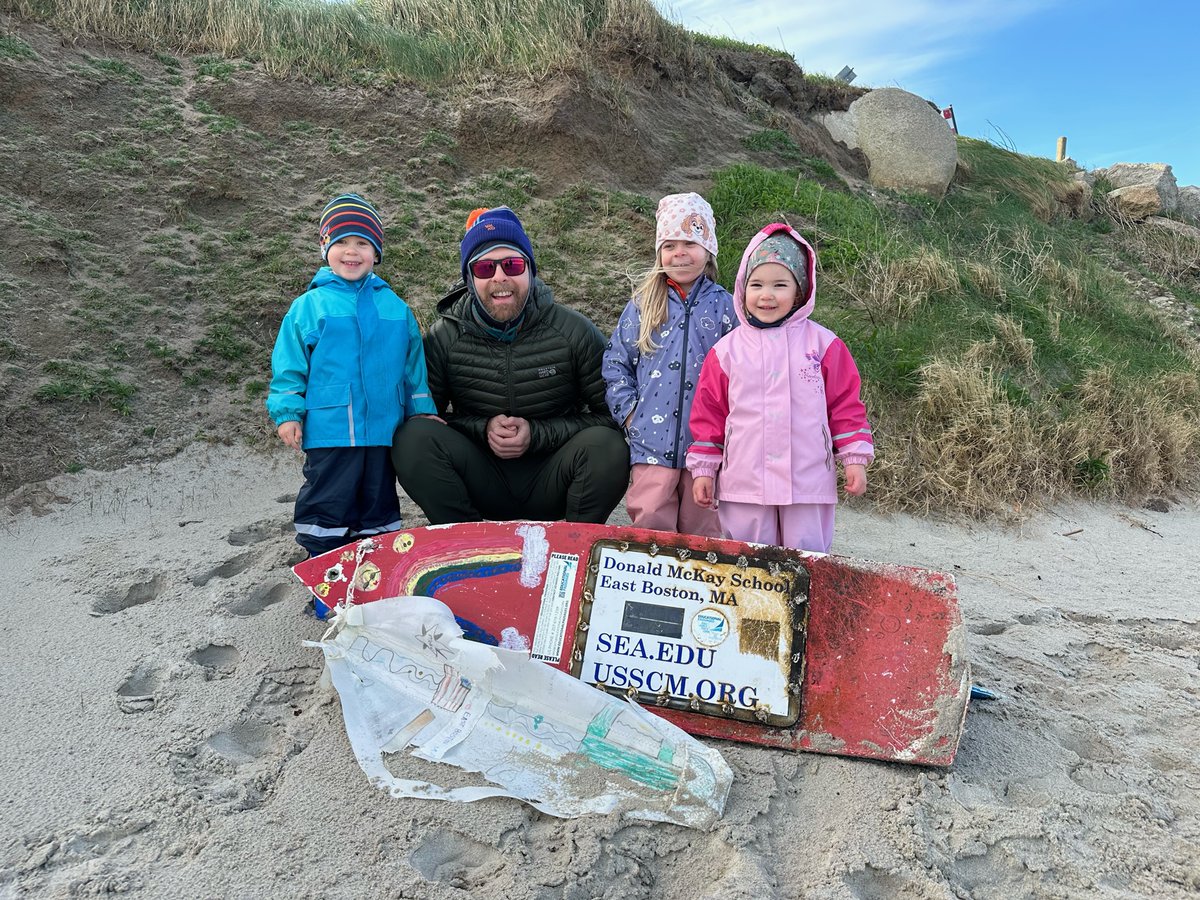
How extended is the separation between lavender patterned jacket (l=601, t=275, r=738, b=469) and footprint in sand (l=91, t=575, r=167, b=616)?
1.94 m

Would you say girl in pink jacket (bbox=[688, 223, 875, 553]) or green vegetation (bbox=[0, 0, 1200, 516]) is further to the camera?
green vegetation (bbox=[0, 0, 1200, 516])

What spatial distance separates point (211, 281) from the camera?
5180 millimetres

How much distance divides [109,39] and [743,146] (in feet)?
18.7

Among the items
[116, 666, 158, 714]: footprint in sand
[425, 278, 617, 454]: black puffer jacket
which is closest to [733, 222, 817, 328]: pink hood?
[425, 278, 617, 454]: black puffer jacket

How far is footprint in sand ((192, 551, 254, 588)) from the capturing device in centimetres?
321

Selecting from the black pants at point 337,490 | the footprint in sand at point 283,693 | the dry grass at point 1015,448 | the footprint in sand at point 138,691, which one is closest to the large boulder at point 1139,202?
the dry grass at point 1015,448

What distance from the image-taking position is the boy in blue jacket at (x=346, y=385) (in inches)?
114

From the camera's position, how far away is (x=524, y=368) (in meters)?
3.13

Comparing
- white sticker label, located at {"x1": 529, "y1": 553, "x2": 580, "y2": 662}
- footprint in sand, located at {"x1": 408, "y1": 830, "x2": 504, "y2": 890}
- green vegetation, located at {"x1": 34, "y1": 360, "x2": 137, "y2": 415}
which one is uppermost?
green vegetation, located at {"x1": 34, "y1": 360, "x2": 137, "y2": 415}

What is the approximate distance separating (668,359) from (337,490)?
134 cm

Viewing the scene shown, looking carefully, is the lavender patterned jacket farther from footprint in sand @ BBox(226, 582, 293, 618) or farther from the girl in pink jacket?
footprint in sand @ BBox(226, 582, 293, 618)

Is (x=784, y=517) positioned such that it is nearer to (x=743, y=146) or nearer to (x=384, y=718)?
(x=384, y=718)

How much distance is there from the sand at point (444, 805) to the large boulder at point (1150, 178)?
35.6 feet

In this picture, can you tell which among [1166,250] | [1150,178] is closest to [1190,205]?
[1150,178]
